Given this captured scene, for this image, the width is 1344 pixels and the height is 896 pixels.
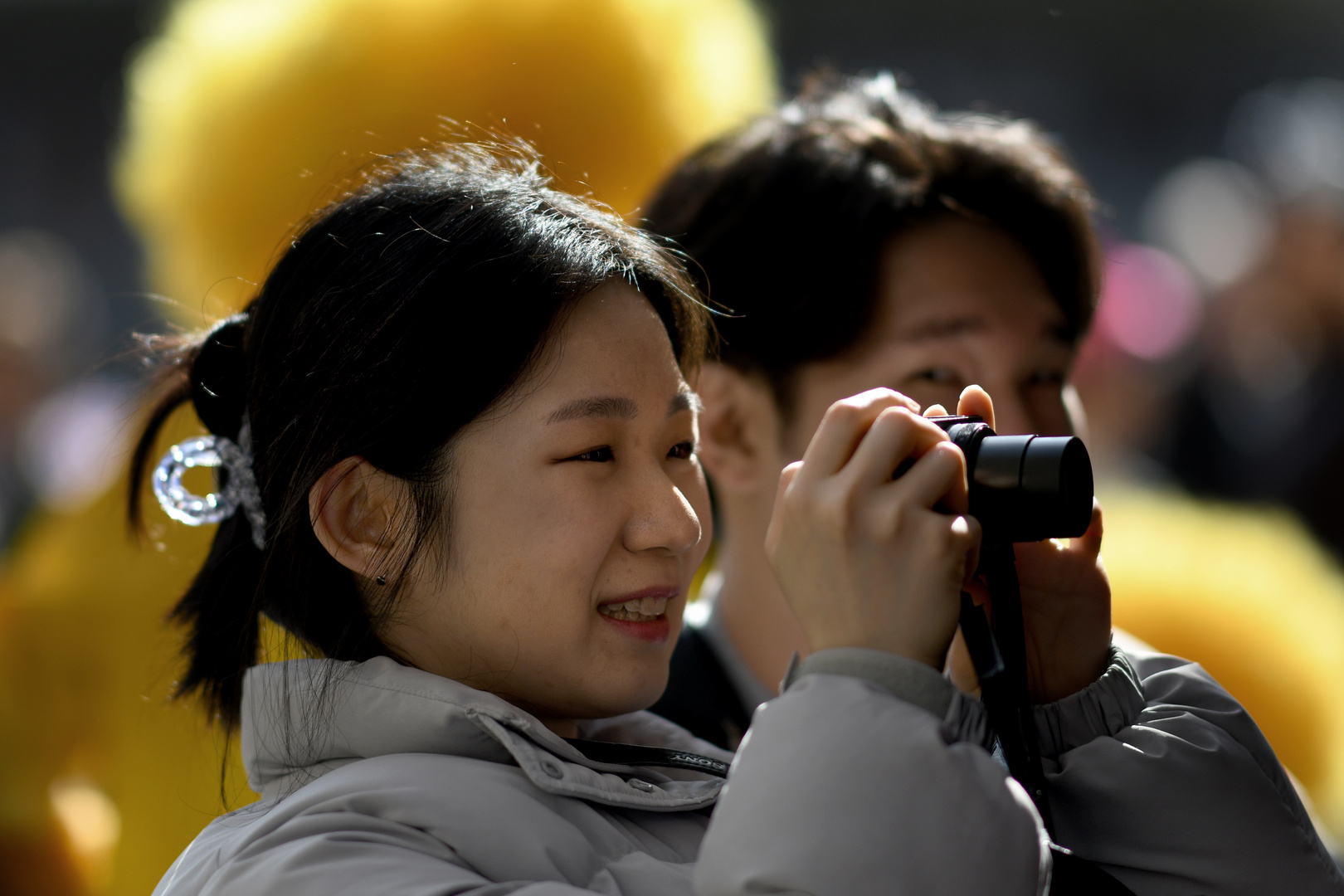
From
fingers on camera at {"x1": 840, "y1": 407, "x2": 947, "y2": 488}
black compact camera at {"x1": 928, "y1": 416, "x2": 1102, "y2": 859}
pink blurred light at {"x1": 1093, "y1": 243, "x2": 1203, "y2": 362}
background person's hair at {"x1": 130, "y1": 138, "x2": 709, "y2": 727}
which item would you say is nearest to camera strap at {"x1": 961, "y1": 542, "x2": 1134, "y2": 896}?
black compact camera at {"x1": 928, "y1": 416, "x2": 1102, "y2": 859}

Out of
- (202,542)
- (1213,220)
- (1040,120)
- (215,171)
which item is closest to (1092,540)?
(202,542)

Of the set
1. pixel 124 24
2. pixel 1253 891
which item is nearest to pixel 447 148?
pixel 1253 891

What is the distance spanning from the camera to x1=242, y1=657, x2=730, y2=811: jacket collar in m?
0.95

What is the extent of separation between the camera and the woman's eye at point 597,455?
101 cm

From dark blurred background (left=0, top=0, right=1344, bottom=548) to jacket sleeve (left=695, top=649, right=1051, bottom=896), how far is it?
11.9ft

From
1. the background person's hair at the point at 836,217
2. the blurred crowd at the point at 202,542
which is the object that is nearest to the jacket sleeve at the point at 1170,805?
the background person's hair at the point at 836,217

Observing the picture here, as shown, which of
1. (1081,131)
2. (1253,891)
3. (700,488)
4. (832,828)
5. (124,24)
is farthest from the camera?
(1081,131)

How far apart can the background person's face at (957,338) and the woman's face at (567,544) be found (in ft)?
1.54

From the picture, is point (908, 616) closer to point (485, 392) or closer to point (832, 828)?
point (832, 828)

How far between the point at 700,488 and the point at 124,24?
5.63 m

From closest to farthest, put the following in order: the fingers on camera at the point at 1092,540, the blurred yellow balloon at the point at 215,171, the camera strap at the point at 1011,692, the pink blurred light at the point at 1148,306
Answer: the camera strap at the point at 1011,692 → the fingers on camera at the point at 1092,540 → the blurred yellow balloon at the point at 215,171 → the pink blurred light at the point at 1148,306

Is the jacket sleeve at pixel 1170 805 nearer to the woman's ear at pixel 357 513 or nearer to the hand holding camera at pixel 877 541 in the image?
the hand holding camera at pixel 877 541

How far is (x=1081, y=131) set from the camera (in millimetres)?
6234

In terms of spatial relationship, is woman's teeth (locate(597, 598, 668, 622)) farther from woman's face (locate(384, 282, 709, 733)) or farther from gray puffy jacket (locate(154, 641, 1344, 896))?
gray puffy jacket (locate(154, 641, 1344, 896))
